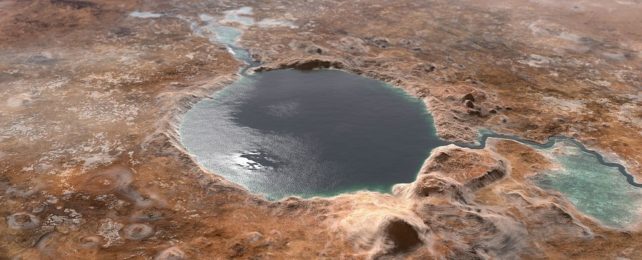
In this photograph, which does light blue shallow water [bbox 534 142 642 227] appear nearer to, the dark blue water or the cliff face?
the cliff face


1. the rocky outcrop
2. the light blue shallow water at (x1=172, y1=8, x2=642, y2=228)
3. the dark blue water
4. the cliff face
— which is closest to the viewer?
the cliff face

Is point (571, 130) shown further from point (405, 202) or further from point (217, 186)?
point (217, 186)

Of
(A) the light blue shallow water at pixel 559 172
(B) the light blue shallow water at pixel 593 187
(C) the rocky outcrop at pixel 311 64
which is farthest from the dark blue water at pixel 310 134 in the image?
(B) the light blue shallow water at pixel 593 187

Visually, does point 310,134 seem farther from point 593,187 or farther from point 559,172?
point 593,187

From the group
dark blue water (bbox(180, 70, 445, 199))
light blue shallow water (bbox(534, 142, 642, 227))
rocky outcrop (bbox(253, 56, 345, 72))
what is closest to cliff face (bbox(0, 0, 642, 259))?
rocky outcrop (bbox(253, 56, 345, 72))

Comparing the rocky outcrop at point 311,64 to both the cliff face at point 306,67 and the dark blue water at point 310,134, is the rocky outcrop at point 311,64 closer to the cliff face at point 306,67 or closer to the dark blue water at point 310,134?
the cliff face at point 306,67

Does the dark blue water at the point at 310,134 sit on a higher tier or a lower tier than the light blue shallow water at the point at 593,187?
lower
